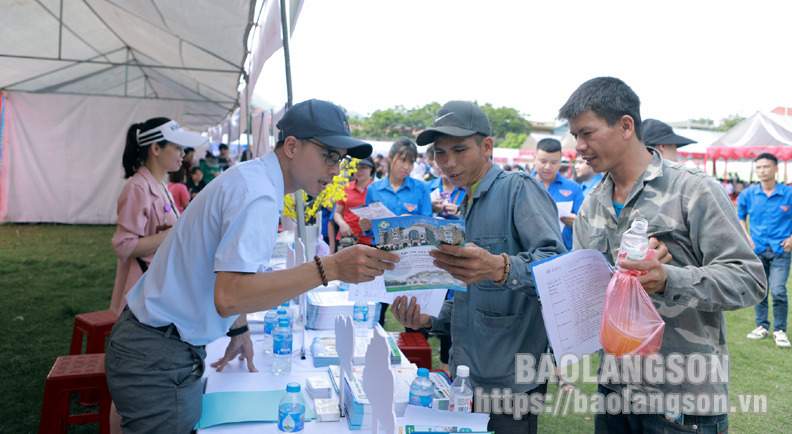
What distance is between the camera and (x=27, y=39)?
694 cm

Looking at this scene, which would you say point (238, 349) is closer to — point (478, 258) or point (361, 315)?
point (361, 315)

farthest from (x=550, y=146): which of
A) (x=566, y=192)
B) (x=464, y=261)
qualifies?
(x=464, y=261)

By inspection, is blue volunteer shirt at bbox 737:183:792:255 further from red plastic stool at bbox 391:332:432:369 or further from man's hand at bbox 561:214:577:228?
red plastic stool at bbox 391:332:432:369

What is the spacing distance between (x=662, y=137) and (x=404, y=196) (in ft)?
7.49

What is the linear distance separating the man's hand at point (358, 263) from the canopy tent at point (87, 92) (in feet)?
19.6

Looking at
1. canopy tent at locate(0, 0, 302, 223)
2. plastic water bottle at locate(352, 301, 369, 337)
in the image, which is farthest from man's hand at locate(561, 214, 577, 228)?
canopy tent at locate(0, 0, 302, 223)

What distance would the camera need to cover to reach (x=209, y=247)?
1.61 meters

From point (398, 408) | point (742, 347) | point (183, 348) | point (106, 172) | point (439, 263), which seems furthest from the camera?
point (106, 172)

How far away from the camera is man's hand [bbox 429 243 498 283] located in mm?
1523

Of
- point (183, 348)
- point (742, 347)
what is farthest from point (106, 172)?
point (742, 347)

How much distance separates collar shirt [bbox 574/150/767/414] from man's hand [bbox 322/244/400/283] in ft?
2.68

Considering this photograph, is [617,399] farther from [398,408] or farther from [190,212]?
[190,212]

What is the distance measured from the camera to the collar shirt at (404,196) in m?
4.89

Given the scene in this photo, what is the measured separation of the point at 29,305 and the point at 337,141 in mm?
5696
